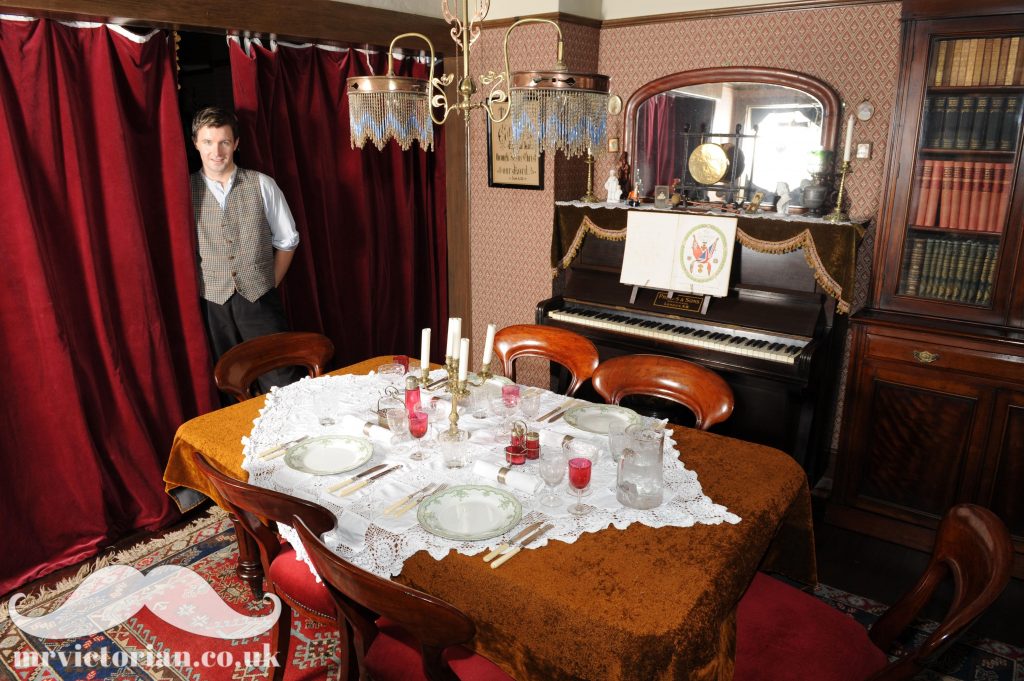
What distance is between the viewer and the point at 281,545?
2.00m

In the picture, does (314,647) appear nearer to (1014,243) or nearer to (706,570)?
(706,570)

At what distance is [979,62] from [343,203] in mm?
2899

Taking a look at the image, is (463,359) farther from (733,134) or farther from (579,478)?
(733,134)

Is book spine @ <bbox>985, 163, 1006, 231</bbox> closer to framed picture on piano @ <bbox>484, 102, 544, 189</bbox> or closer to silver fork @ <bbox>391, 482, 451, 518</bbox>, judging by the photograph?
framed picture on piano @ <bbox>484, 102, 544, 189</bbox>

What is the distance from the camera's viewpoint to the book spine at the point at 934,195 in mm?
2717

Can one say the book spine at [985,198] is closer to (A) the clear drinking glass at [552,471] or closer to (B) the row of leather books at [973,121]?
(B) the row of leather books at [973,121]

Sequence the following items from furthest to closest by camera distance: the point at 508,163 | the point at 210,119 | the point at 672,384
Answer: the point at 508,163
the point at 210,119
the point at 672,384

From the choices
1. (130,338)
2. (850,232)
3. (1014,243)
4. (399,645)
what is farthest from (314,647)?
(1014,243)

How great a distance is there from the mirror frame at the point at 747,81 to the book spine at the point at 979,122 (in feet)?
1.96

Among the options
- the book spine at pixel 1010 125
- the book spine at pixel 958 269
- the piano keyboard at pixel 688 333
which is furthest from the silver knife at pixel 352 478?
the book spine at pixel 1010 125

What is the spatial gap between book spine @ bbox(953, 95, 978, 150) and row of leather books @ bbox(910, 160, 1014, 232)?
0.07m

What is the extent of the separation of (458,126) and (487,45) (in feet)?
1.52

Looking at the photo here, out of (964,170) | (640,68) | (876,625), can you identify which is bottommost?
(876,625)

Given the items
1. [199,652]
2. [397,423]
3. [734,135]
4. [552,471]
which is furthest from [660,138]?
[199,652]
